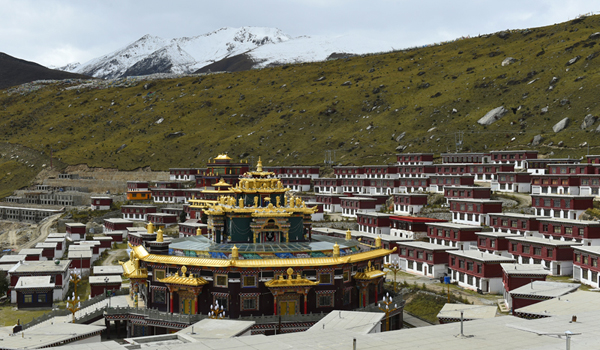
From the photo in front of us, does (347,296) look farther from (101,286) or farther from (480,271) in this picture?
(101,286)

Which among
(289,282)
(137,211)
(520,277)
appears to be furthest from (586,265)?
(137,211)

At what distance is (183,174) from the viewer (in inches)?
7569

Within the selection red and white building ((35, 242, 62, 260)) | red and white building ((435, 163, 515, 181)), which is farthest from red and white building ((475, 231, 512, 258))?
red and white building ((35, 242, 62, 260))

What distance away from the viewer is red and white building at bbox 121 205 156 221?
501 feet

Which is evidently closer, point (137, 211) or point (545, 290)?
point (545, 290)

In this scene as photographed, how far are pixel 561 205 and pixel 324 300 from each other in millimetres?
61264

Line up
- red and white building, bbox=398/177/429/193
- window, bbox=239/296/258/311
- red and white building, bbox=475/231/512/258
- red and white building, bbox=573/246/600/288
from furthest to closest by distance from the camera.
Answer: red and white building, bbox=398/177/429/193, red and white building, bbox=475/231/512/258, red and white building, bbox=573/246/600/288, window, bbox=239/296/258/311

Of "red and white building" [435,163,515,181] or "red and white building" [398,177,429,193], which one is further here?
"red and white building" [398,177,429,193]

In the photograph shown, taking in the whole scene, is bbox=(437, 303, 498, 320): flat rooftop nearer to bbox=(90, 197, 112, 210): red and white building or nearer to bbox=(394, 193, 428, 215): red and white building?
bbox=(394, 193, 428, 215): red and white building

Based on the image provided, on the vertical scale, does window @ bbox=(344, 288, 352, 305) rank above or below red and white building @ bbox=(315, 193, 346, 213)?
below

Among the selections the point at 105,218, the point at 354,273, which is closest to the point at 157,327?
the point at 354,273

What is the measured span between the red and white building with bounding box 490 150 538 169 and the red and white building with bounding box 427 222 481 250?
38.5 m

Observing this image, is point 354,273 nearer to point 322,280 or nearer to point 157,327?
point 322,280

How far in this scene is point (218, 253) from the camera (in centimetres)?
5712
